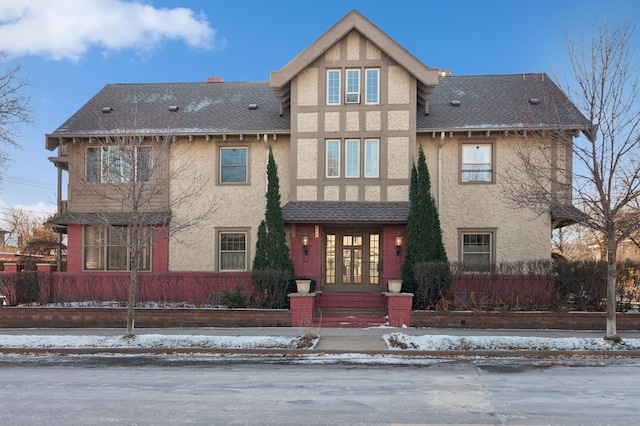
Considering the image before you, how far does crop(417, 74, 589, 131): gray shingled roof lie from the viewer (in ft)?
55.4

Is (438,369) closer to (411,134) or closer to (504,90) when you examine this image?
(411,134)

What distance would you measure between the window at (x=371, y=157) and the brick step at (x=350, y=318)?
4743 mm

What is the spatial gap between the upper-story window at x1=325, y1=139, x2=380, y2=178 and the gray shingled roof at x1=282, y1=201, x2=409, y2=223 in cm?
→ 111

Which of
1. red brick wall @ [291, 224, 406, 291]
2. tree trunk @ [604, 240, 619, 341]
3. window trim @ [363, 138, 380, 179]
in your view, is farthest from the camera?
window trim @ [363, 138, 380, 179]

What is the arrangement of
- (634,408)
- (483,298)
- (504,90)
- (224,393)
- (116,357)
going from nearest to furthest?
→ 1. (634,408)
2. (224,393)
3. (116,357)
4. (483,298)
5. (504,90)

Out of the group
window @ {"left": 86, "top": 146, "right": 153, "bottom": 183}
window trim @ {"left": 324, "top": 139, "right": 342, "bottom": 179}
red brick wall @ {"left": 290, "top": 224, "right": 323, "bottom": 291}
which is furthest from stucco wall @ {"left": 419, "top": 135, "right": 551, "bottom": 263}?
window @ {"left": 86, "top": 146, "right": 153, "bottom": 183}

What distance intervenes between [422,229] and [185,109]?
1067cm

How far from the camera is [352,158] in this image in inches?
677

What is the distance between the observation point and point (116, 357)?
10734 mm

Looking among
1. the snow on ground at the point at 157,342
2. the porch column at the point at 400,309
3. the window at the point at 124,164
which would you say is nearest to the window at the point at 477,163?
the porch column at the point at 400,309

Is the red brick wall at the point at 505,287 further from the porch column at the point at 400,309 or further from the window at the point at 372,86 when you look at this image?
the window at the point at 372,86

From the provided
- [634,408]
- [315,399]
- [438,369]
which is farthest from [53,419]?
[634,408]

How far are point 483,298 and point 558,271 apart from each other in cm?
247

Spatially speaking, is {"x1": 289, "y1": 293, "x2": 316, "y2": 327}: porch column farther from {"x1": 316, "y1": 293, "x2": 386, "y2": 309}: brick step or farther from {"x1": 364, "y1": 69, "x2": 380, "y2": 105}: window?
{"x1": 364, "y1": 69, "x2": 380, "y2": 105}: window
